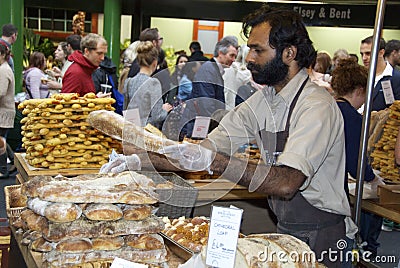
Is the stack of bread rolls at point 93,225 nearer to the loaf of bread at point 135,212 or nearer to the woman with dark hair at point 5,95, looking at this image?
the loaf of bread at point 135,212

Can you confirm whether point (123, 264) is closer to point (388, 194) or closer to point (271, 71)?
point (271, 71)

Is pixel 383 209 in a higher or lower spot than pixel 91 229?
lower

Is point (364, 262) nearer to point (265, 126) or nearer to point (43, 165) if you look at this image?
point (265, 126)

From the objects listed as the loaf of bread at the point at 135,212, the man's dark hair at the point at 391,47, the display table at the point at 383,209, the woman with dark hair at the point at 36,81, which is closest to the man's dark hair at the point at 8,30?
the woman with dark hair at the point at 36,81

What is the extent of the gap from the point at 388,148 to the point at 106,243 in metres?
3.06

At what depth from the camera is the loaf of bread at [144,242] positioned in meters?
2.22

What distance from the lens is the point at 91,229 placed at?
218 cm

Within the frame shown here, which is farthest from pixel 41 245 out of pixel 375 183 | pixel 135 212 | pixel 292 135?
pixel 375 183

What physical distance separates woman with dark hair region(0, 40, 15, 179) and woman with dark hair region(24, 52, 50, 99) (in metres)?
0.83

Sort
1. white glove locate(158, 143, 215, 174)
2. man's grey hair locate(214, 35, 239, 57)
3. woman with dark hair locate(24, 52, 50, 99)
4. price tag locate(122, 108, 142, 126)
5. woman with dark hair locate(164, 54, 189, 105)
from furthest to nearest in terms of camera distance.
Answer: woman with dark hair locate(24, 52, 50, 99)
man's grey hair locate(214, 35, 239, 57)
price tag locate(122, 108, 142, 126)
woman with dark hair locate(164, 54, 189, 105)
white glove locate(158, 143, 215, 174)

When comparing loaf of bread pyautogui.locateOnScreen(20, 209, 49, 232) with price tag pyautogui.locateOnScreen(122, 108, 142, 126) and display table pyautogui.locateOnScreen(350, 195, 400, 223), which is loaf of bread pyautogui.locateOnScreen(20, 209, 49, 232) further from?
display table pyautogui.locateOnScreen(350, 195, 400, 223)

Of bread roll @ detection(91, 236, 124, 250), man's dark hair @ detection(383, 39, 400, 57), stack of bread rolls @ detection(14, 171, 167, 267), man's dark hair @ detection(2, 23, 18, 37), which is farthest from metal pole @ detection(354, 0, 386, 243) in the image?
man's dark hair @ detection(2, 23, 18, 37)

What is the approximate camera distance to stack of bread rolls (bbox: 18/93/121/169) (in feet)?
14.1

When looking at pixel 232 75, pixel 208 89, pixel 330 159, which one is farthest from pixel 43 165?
pixel 330 159
